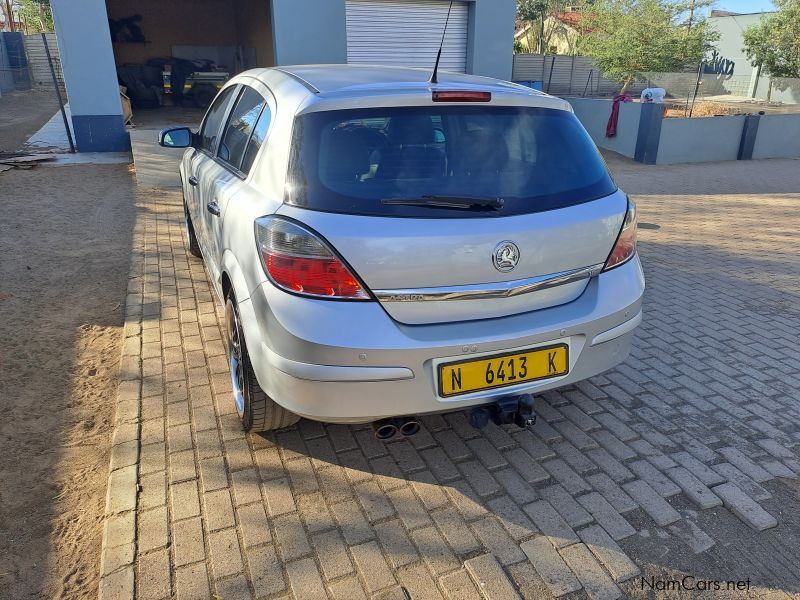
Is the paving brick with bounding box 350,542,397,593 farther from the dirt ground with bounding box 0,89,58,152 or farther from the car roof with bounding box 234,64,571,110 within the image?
the dirt ground with bounding box 0,89,58,152

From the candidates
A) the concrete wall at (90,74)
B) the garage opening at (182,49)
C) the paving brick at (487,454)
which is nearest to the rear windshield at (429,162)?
the paving brick at (487,454)

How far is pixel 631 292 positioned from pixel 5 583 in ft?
9.56

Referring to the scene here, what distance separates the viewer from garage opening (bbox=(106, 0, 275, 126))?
17109 millimetres

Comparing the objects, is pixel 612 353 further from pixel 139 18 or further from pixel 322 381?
pixel 139 18

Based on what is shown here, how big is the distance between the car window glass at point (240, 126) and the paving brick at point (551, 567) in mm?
2429

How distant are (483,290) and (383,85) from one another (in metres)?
1.10

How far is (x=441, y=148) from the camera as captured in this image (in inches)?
100

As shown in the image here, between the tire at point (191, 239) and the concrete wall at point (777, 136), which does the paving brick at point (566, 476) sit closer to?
the tire at point (191, 239)

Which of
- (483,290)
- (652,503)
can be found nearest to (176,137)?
(483,290)

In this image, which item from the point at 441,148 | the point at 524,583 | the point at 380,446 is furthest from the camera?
the point at 380,446

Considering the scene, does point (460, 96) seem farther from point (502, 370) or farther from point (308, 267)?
point (502, 370)

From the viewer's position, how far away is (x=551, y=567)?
7.47ft

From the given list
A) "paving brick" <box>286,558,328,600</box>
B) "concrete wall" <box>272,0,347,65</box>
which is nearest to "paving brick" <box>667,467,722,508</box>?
"paving brick" <box>286,558,328,600</box>

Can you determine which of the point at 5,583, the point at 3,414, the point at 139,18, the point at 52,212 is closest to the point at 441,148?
the point at 5,583
